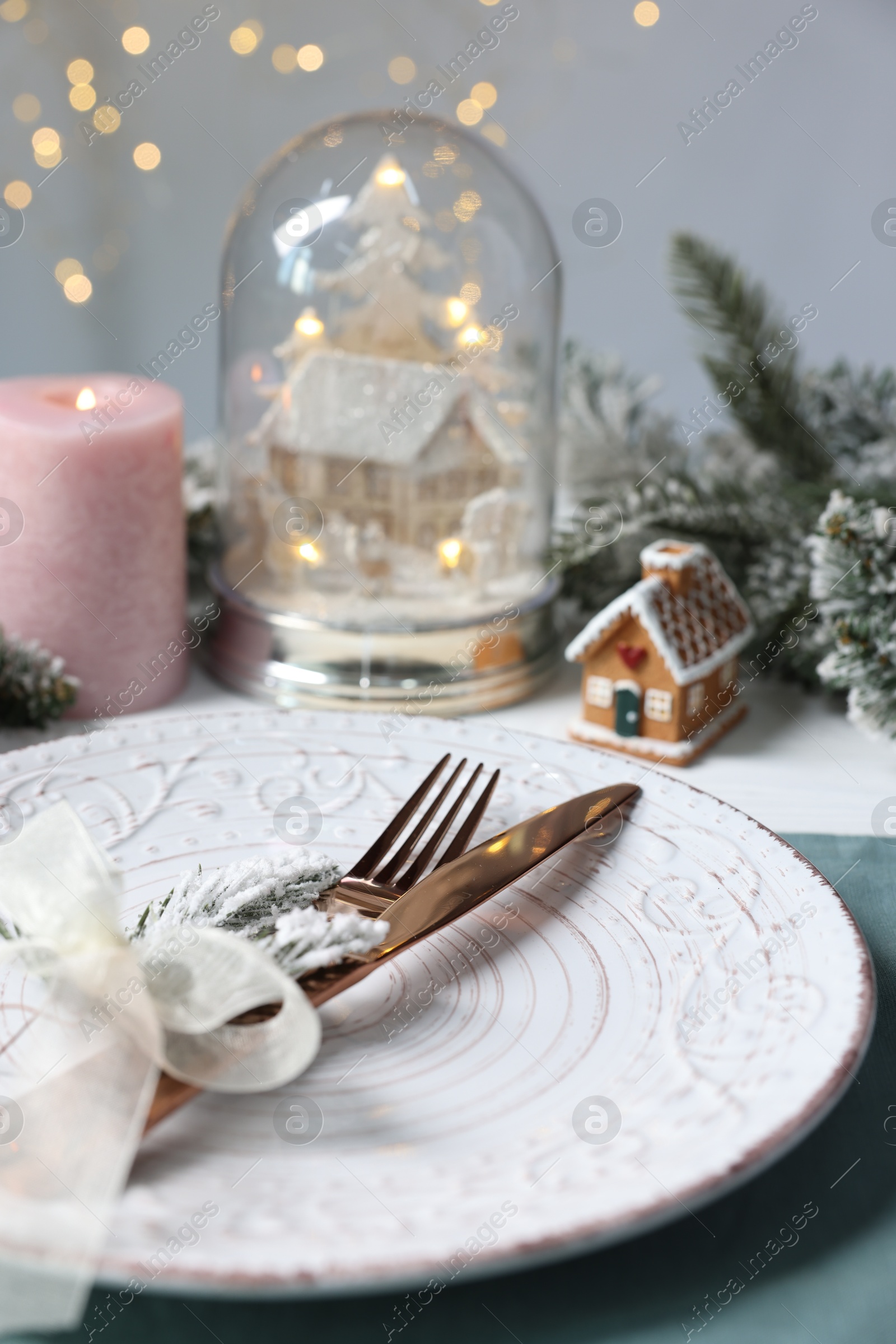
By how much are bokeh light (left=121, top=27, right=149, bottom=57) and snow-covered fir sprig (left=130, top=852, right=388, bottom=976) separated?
1350mm

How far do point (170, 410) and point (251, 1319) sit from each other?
1.81 ft

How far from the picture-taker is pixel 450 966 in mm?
454

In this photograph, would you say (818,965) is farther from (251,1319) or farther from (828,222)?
(828,222)

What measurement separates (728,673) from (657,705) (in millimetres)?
76

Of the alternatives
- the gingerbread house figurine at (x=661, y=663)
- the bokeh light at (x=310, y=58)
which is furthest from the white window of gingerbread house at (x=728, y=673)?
the bokeh light at (x=310, y=58)

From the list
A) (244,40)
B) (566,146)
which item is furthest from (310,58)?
(566,146)

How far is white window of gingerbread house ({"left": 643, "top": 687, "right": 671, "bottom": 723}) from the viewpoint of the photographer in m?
0.71

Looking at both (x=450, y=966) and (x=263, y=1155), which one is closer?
(x=263, y=1155)

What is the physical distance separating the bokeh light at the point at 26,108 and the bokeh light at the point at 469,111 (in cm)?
52

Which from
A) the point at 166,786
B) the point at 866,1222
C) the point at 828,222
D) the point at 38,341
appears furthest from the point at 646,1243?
the point at 38,341

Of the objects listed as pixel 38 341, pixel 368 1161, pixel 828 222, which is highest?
pixel 828 222

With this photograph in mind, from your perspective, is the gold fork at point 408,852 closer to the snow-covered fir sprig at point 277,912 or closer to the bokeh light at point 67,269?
the snow-covered fir sprig at point 277,912

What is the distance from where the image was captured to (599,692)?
732mm

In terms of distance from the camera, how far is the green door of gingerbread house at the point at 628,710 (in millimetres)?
714
